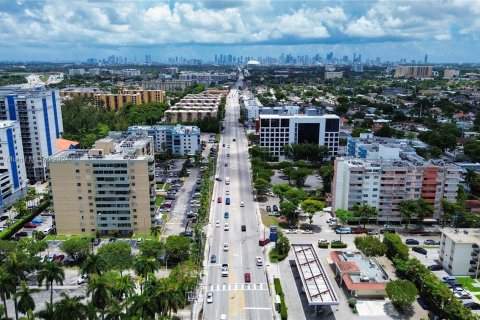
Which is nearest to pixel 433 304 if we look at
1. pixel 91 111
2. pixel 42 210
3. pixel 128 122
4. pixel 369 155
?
pixel 369 155

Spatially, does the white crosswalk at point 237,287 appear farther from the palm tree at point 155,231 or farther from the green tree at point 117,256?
the palm tree at point 155,231

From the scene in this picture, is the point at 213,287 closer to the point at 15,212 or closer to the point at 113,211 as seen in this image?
the point at 113,211

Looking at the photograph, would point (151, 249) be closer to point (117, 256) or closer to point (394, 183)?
point (117, 256)

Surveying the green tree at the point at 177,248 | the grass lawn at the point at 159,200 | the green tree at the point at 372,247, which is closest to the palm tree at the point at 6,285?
the green tree at the point at 177,248

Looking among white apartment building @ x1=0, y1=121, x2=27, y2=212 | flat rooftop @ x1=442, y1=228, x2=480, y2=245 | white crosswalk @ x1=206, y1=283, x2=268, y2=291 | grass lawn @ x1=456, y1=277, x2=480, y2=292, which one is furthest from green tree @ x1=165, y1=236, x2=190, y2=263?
white apartment building @ x1=0, y1=121, x2=27, y2=212

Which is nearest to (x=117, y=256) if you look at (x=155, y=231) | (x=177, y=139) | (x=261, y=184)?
(x=155, y=231)
